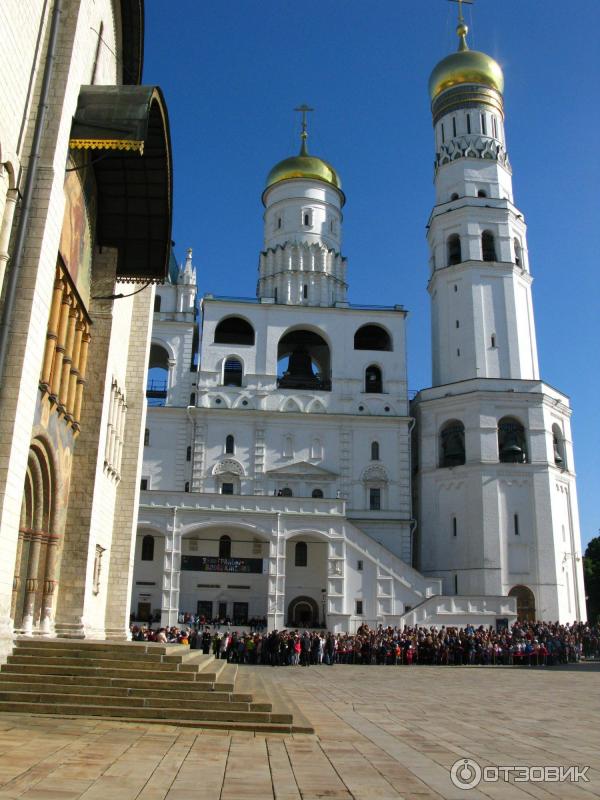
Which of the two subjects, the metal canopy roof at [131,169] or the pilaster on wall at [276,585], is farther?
the pilaster on wall at [276,585]

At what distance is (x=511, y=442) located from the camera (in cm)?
4038

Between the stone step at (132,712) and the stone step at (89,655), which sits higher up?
the stone step at (89,655)

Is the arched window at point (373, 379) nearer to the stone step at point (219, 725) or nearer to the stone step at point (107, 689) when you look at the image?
the stone step at point (107, 689)

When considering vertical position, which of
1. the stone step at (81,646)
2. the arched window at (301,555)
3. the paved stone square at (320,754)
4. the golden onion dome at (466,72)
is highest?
the golden onion dome at (466,72)

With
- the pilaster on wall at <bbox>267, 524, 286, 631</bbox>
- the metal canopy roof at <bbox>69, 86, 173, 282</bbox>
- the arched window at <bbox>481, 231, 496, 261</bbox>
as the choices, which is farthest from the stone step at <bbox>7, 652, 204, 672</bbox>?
the arched window at <bbox>481, 231, 496, 261</bbox>

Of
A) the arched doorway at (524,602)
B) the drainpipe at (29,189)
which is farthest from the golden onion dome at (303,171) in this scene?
the drainpipe at (29,189)

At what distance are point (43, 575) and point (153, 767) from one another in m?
8.47

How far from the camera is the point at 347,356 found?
1677 inches

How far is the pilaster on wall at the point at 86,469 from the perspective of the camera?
15.1m

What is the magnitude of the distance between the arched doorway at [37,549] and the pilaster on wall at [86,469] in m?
0.40

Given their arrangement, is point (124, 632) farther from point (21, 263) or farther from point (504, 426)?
point (504, 426)

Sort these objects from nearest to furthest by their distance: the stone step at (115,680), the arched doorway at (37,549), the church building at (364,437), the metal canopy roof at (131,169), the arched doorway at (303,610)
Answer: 1. the stone step at (115,680)
2. the metal canopy roof at (131,169)
3. the arched doorway at (37,549)
4. the church building at (364,437)
5. the arched doorway at (303,610)

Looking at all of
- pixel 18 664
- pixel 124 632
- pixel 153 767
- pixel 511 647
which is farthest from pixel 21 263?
pixel 511 647

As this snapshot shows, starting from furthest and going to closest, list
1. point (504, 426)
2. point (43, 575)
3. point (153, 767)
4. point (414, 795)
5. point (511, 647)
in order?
point (504, 426) → point (511, 647) → point (43, 575) → point (153, 767) → point (414, 795)
